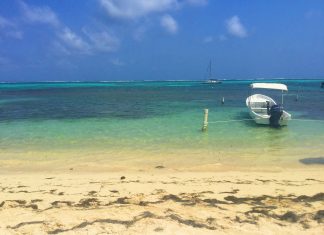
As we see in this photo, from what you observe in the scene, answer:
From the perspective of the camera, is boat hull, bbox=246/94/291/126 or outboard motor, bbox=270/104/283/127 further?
boat hull, bbox=246/94/291/126

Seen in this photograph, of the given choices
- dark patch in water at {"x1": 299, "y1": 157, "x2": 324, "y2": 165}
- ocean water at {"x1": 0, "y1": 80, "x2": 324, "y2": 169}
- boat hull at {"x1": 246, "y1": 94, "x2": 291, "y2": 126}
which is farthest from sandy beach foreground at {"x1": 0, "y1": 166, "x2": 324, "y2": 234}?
boat hull at {"x1": 246, "y1": 94, "x2": 291, "y2": 126}

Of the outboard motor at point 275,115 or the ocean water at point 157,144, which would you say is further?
the outboard motor at point 275,115

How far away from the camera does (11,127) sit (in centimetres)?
2134

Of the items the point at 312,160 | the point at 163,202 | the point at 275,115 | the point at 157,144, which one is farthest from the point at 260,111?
the point at 163,202

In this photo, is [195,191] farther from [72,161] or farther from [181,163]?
[72,161]

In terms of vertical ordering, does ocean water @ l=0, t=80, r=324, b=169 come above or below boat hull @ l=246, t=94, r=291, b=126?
below

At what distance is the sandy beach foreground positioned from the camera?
5930 millimetres

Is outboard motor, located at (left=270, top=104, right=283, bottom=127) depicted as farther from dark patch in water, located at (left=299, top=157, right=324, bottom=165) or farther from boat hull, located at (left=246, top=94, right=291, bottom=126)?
dark patch in water, located at (left=299, top=157, right=324, bottom=165)

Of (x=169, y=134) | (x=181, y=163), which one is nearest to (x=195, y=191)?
(x=181, y=163)

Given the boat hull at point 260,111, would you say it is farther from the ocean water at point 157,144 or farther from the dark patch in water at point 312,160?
the dark patch in water at point 312,160

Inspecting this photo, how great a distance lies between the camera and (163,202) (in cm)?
745

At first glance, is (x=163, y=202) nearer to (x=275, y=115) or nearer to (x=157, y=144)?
(x=157, y=144)

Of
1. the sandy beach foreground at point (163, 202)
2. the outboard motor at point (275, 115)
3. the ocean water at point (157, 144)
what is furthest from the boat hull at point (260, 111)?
the sandy beach foreground at point (163, 202)

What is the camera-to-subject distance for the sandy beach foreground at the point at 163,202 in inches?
233
